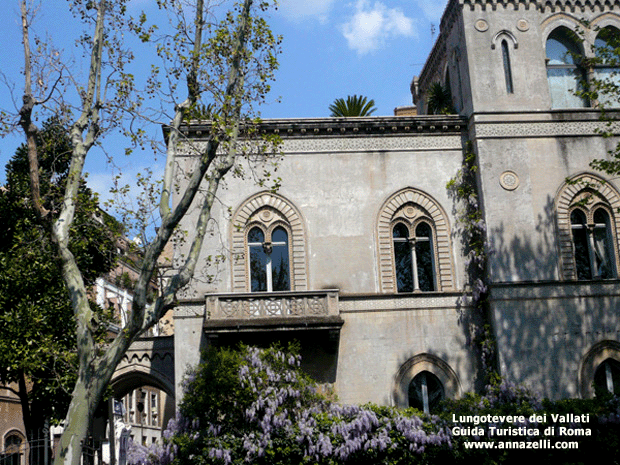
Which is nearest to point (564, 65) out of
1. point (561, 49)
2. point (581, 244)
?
point (561, 49)

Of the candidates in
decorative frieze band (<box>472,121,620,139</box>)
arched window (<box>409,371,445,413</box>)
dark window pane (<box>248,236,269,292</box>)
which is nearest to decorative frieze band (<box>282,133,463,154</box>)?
decorative frieze band (<box>472,121,620,139</box>)

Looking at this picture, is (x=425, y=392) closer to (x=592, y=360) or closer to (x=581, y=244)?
(x=592, y=360)

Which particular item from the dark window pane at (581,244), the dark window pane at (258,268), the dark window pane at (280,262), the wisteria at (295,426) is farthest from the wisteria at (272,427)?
the dark window pane at (581,244)

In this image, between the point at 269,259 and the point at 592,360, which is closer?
the point at 592,360

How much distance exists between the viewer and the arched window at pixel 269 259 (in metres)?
22.8

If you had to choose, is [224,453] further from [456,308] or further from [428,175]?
[428,175]

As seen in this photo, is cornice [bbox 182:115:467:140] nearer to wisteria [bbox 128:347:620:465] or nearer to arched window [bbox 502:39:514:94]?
arched window [bbox 502:39:514:94]

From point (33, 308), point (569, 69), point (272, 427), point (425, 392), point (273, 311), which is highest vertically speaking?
point (569, 69)

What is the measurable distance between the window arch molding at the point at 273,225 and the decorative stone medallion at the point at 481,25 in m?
8.14

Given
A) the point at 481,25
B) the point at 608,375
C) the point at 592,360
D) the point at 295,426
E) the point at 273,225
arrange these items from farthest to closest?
the point at 481,25, the point at 273,225, the point at 608,375, the point at 592,360, the point at 295,426

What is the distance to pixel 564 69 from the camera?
2450 cm

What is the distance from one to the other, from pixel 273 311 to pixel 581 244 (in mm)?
9581

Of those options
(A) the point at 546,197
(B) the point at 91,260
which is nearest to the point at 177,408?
(B) the point at 91,260

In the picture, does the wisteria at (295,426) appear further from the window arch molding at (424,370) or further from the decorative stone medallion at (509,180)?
the decorative stone medallion at (509,180)
